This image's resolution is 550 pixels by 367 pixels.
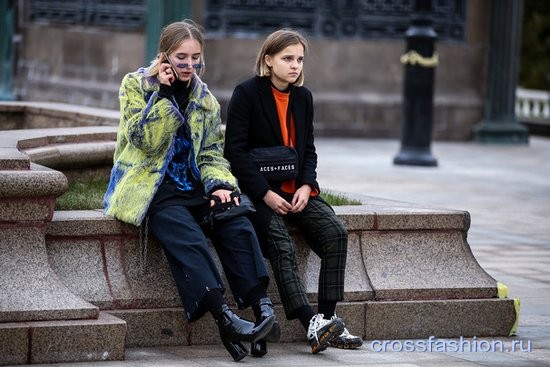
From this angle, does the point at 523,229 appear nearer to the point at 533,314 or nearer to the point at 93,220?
the point at 533,314

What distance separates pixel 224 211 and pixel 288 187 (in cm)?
54

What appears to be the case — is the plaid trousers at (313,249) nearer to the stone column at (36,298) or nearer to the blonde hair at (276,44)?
the blonde hair at (276,44)

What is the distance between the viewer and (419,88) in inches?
669

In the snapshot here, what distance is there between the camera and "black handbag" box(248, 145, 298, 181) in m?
6.74

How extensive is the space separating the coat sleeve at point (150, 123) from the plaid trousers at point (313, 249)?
0.65m

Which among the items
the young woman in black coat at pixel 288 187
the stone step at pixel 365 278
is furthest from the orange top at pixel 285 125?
the stone step at pixel 365 278

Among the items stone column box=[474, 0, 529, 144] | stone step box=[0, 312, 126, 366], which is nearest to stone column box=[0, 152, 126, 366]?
stone step box=[0, 312, 126, 366]

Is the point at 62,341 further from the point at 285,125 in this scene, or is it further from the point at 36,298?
the point at 285,125

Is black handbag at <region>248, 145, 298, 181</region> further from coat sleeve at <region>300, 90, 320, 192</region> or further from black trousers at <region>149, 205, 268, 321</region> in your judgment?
black trousers at <region>149, 205, 268, 321</region>

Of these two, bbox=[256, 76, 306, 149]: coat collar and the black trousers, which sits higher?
bbox=[256, 76, 306, 149]: coat collar

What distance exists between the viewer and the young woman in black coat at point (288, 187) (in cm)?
647

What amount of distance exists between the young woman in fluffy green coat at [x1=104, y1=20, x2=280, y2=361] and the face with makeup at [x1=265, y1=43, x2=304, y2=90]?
0.36 m

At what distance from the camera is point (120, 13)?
2228cm

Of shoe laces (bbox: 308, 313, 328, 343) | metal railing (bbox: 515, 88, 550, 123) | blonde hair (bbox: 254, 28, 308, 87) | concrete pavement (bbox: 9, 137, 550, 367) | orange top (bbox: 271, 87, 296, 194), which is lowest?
metal railing (bbox: 515, 88, 550, 123)
